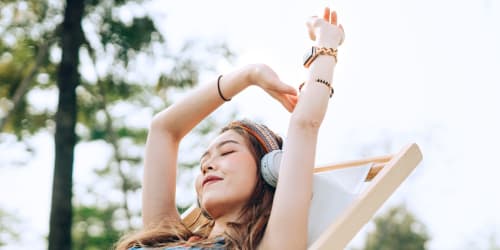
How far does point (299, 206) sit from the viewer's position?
74.7 inches

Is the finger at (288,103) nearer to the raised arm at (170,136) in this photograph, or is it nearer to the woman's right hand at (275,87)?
the woman's right hand at (275,87)

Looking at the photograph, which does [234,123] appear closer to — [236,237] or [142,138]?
[236,237]

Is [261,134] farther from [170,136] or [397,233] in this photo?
[397,233]

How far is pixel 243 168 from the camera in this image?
2082mm

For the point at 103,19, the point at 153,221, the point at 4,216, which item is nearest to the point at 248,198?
the point at 153,221

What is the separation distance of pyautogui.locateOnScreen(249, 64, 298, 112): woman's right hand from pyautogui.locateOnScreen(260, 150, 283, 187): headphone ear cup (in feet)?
0.48

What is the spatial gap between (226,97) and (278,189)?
1.67ft

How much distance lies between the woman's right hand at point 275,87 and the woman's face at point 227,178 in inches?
6.6

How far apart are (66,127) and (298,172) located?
4951mm

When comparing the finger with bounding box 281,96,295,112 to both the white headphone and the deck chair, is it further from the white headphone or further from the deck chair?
the deck chair

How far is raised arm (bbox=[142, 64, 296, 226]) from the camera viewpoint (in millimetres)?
2299

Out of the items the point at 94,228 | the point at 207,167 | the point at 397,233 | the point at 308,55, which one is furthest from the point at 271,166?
the point at 397,233

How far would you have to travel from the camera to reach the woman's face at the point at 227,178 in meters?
2.05

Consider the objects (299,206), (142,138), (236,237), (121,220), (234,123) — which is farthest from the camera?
(121,220)
